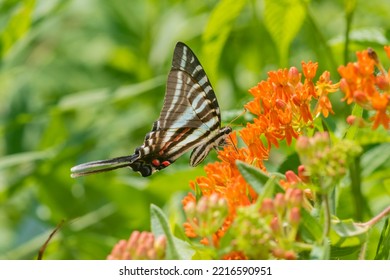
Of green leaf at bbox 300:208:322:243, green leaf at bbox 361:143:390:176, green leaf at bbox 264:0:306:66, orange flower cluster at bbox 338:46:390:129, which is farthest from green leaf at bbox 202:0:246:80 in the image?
green leaf at bbox 300:208:322:243

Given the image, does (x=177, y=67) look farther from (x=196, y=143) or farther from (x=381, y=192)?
(x=381, y=192)

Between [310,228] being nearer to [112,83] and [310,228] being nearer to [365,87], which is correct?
[365,87]

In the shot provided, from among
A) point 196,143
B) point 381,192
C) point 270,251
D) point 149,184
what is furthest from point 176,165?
point 270,251

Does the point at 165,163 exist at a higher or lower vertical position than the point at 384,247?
higher

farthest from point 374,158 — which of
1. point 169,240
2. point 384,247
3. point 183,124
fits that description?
point 169,240

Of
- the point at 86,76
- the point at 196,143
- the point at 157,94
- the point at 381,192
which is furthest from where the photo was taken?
the point at 86,76

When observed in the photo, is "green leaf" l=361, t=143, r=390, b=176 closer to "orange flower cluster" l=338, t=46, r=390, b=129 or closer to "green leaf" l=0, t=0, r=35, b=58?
"orange flower cluster" l=338, t=46, r=390, b=129
